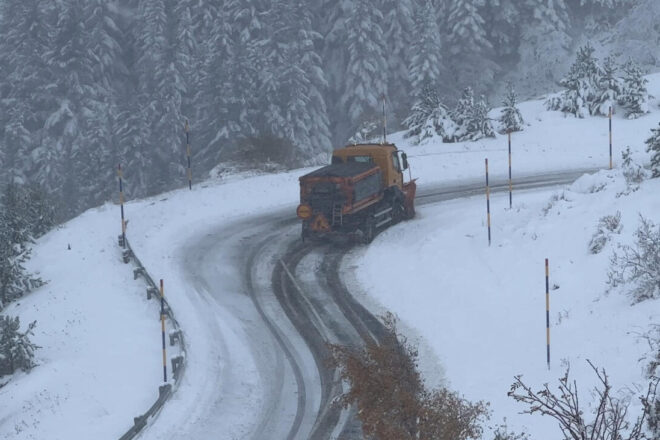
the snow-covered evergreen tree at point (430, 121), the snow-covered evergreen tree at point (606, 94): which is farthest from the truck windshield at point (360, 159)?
the snow-covered evergreen tree at point (606, 94)

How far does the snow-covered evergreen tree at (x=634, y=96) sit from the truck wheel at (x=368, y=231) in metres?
16.7

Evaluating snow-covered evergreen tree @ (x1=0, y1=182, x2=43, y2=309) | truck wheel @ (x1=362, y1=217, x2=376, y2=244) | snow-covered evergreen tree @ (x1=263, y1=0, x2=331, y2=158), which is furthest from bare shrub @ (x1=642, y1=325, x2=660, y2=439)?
snow-covered evergreen tree @ (x1=263, y1=0, x2=331, y2=158)

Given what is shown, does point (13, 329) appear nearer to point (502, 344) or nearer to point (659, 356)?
point (502, 344)

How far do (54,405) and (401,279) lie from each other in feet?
27.1

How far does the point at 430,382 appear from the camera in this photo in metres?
13.7

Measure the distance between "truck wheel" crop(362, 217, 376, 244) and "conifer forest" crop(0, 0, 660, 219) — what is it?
94.1 feet

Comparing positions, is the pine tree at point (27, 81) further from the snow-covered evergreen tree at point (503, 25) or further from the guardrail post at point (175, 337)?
the guardrail post at point (175, 337)

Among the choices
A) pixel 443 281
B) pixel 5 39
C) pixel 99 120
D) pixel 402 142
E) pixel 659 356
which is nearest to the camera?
pixel 659 356

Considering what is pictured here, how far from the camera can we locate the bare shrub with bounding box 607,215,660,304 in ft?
43.8

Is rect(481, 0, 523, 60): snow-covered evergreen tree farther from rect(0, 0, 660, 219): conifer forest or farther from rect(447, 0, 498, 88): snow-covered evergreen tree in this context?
rect(447, 0, 498, 88): snow-covered evergreen tree

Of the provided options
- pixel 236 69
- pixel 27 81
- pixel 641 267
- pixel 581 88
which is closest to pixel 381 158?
pixel 641 267

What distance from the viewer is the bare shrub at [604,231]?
643 inches

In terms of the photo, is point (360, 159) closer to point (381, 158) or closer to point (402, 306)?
point (381, 158)

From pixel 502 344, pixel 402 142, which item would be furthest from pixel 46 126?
pixel 502 344
